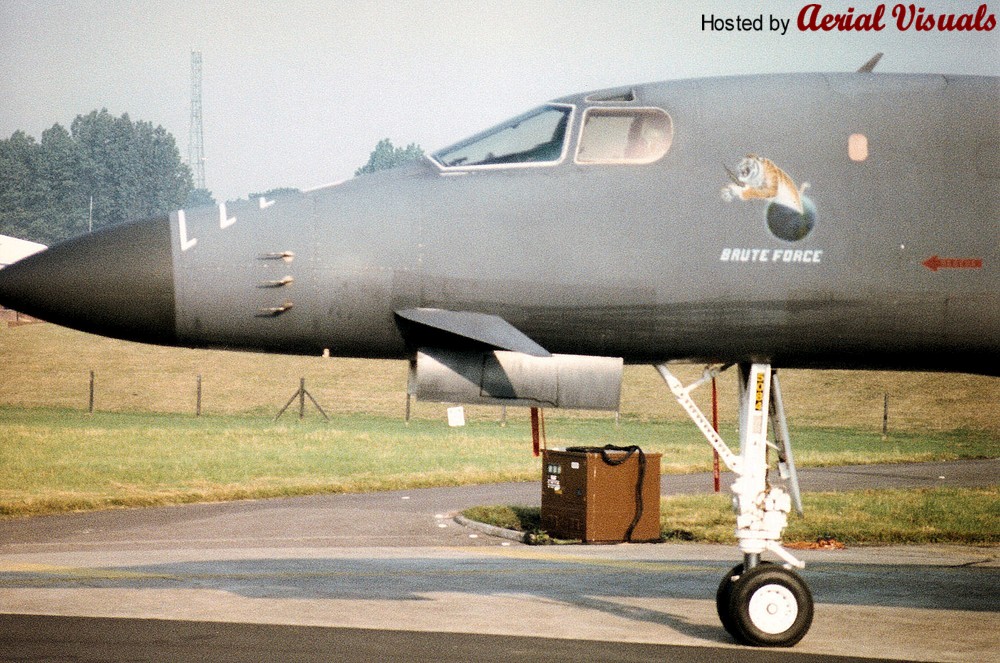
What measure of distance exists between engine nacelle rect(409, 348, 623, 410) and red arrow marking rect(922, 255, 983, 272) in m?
2.52

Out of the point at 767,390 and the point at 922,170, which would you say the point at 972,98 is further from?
the point at 767,390

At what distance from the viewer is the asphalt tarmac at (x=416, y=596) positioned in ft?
36.2

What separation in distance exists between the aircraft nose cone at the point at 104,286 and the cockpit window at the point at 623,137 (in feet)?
10.7

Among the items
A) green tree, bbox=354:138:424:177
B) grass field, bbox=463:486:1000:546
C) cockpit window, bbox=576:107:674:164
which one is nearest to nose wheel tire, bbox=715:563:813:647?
cockpit window, bbox=576:107:674:164

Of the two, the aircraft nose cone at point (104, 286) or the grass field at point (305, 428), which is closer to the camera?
the aircraft nose cone at point (104, 286)

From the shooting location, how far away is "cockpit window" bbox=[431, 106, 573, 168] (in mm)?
10547

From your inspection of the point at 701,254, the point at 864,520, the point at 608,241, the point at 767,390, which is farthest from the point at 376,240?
the point at 864,520

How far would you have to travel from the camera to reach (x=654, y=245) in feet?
34.0

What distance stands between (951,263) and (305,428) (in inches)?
1369

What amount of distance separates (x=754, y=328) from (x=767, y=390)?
0.78 m

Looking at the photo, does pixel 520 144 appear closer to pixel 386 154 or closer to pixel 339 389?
pixel 339 389

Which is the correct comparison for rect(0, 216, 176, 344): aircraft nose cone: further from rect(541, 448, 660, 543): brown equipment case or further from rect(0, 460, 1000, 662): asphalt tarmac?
rect(541, 448, 660, 543): brown equipment case

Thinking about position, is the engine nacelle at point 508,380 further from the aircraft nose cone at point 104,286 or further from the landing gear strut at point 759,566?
the aircraft nose cone at point 104,286

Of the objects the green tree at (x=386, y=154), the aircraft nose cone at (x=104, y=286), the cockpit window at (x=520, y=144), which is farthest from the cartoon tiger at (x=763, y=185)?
the green tree at (x=386, y=154)
